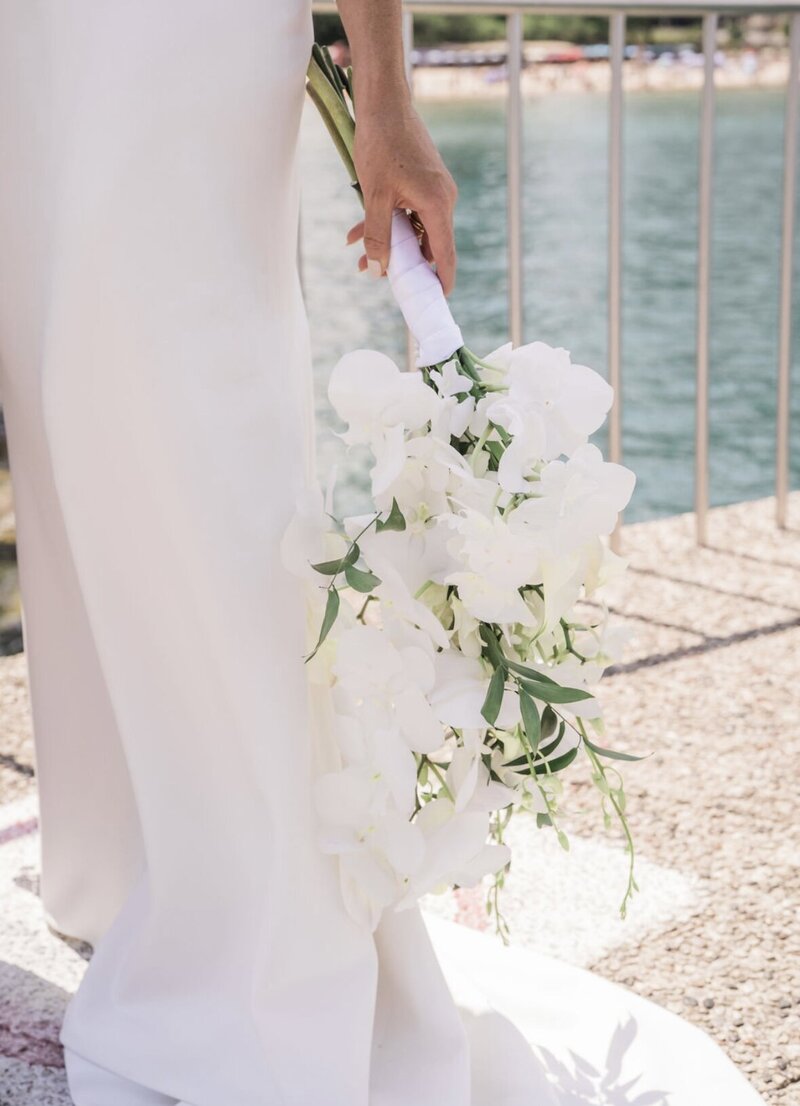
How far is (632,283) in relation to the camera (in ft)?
33.9

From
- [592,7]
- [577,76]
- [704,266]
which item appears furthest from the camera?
[577,76]

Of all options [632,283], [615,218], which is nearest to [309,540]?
[615,218]

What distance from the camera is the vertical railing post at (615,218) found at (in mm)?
2432

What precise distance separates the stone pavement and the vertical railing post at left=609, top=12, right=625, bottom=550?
354mm

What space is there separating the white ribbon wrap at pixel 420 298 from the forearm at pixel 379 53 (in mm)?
88

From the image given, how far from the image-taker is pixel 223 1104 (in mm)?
1085

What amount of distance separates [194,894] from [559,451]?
0.49 m

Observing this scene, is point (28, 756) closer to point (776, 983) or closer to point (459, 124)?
point (776, 983)

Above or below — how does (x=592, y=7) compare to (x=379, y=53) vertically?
below

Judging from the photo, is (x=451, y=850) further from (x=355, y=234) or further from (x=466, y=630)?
(x=355, y=234)

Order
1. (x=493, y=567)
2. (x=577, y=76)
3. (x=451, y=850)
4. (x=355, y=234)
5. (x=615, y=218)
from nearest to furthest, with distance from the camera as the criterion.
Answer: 1. (x=493, y=567)
2. (x=451, y=850)
3. (x=355, y=234)
4. (x=615, y=218)
5. (x=577, y=76)

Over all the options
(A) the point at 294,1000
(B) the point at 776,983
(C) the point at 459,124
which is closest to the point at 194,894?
(A) the point at 294,1000

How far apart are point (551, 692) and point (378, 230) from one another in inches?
15.1

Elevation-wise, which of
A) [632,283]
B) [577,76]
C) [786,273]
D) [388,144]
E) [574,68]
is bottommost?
[577,76]
